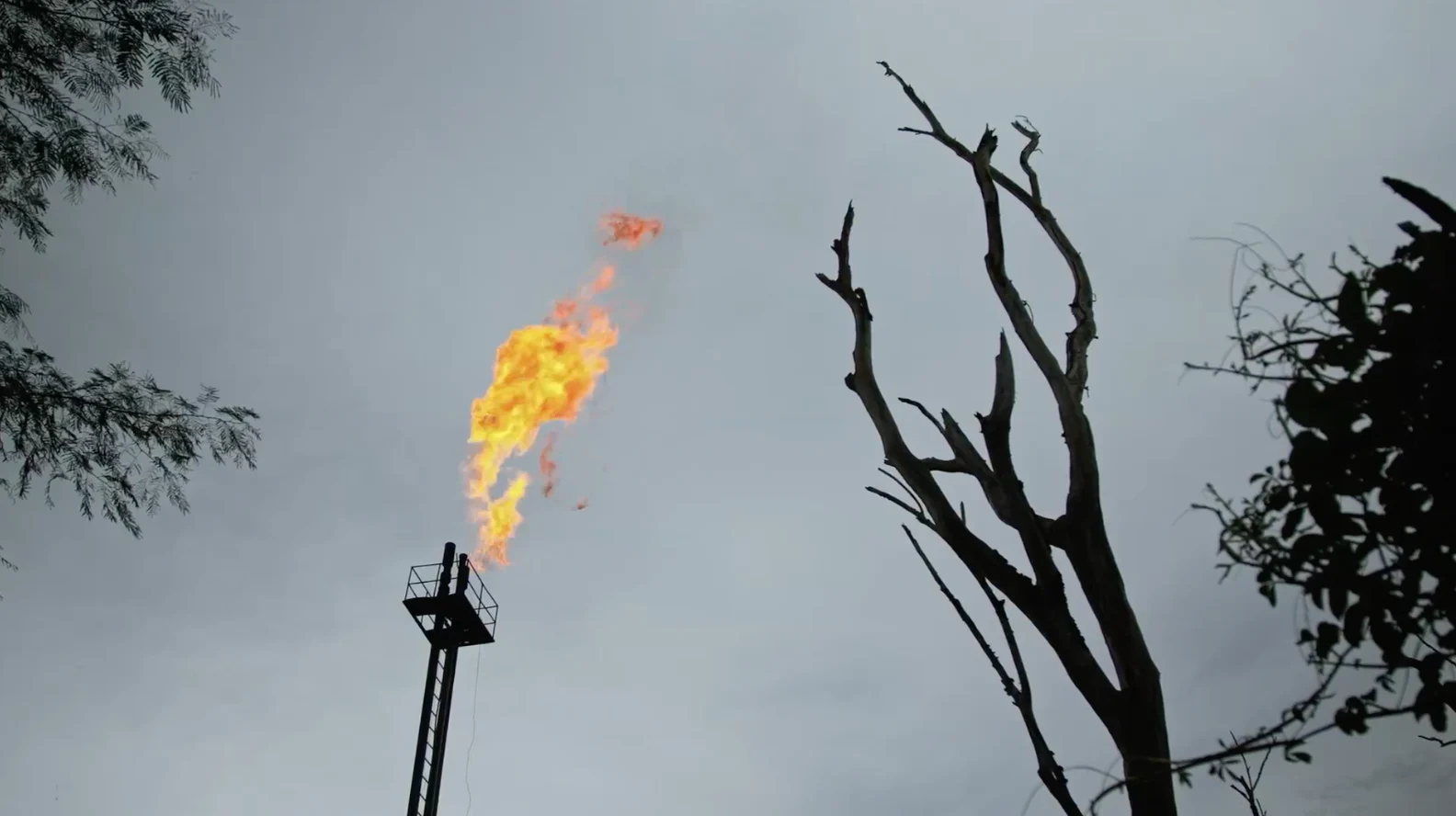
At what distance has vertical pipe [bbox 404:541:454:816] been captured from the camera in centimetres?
1950

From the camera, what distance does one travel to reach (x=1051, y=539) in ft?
8.12

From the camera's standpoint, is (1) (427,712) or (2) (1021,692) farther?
(1) (427,712)

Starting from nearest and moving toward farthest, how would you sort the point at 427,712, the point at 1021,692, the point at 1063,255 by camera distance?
the point at 1021,692 < the point at 1063,255 < the point at 427,712

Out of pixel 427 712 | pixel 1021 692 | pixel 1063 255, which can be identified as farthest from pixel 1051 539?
pixel 427 712

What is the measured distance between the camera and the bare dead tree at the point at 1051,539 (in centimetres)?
217

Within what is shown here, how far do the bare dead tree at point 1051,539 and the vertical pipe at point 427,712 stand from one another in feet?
63.4

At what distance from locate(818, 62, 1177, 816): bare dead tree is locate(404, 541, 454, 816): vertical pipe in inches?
761

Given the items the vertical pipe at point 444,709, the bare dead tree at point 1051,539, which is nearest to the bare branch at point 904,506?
the bare dead tree at point 1051,539

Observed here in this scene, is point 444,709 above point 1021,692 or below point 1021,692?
above

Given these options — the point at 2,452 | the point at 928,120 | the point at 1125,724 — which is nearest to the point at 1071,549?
the point at 1125,724

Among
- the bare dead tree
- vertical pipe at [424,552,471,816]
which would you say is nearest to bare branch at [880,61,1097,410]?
the bare dead tree

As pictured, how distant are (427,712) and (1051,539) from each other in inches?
810

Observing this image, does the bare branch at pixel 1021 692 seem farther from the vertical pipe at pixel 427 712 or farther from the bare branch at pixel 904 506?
the vertical pipe at pixel 427 712

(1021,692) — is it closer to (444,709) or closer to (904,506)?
(904,506)
